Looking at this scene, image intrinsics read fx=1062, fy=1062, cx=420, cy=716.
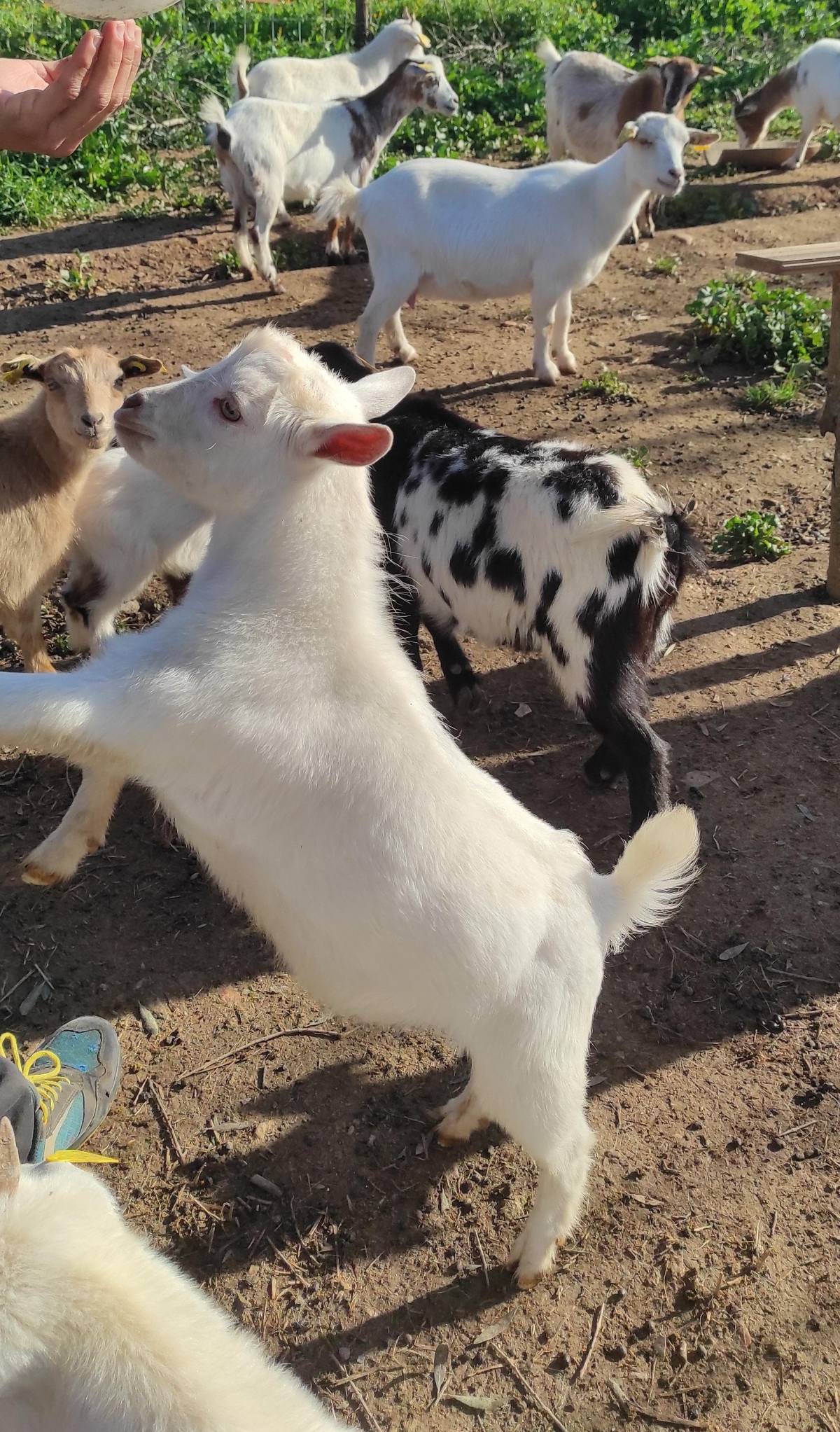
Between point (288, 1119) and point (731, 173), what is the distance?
12763 millimetres

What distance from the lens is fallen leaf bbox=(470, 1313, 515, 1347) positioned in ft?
8.71

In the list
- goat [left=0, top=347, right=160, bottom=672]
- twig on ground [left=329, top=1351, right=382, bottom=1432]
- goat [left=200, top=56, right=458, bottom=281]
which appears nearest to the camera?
twig on ground [left=329, top=1351, right=382, bottom=1432]

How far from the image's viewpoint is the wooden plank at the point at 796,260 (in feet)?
15.0

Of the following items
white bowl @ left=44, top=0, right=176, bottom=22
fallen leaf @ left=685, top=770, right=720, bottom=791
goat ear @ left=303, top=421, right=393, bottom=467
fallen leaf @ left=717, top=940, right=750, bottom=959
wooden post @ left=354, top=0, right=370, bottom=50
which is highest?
wooden post @ left=354, top=0, right=370, bottom=50

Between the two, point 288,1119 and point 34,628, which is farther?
point 34,628

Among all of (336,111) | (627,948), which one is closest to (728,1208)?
(627,948)

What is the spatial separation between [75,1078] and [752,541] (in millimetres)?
4281

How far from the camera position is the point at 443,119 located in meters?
12.6

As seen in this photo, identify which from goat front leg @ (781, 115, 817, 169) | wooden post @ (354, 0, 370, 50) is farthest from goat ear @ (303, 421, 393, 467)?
wooden post @ (354, 0, 370, 50)

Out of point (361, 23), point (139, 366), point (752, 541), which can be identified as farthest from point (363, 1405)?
point (361, 23)

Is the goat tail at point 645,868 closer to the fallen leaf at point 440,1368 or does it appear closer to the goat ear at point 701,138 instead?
the fallen leaf at point 440,1368

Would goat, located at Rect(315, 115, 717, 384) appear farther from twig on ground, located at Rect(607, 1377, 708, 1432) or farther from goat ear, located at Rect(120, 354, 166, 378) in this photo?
twig on ground, located at Rect(607, 1377, 708, 1432)

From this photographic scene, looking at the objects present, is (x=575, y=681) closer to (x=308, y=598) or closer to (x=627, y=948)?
(x=627, y=948)

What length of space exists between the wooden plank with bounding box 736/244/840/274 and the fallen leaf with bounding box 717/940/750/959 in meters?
2.86
